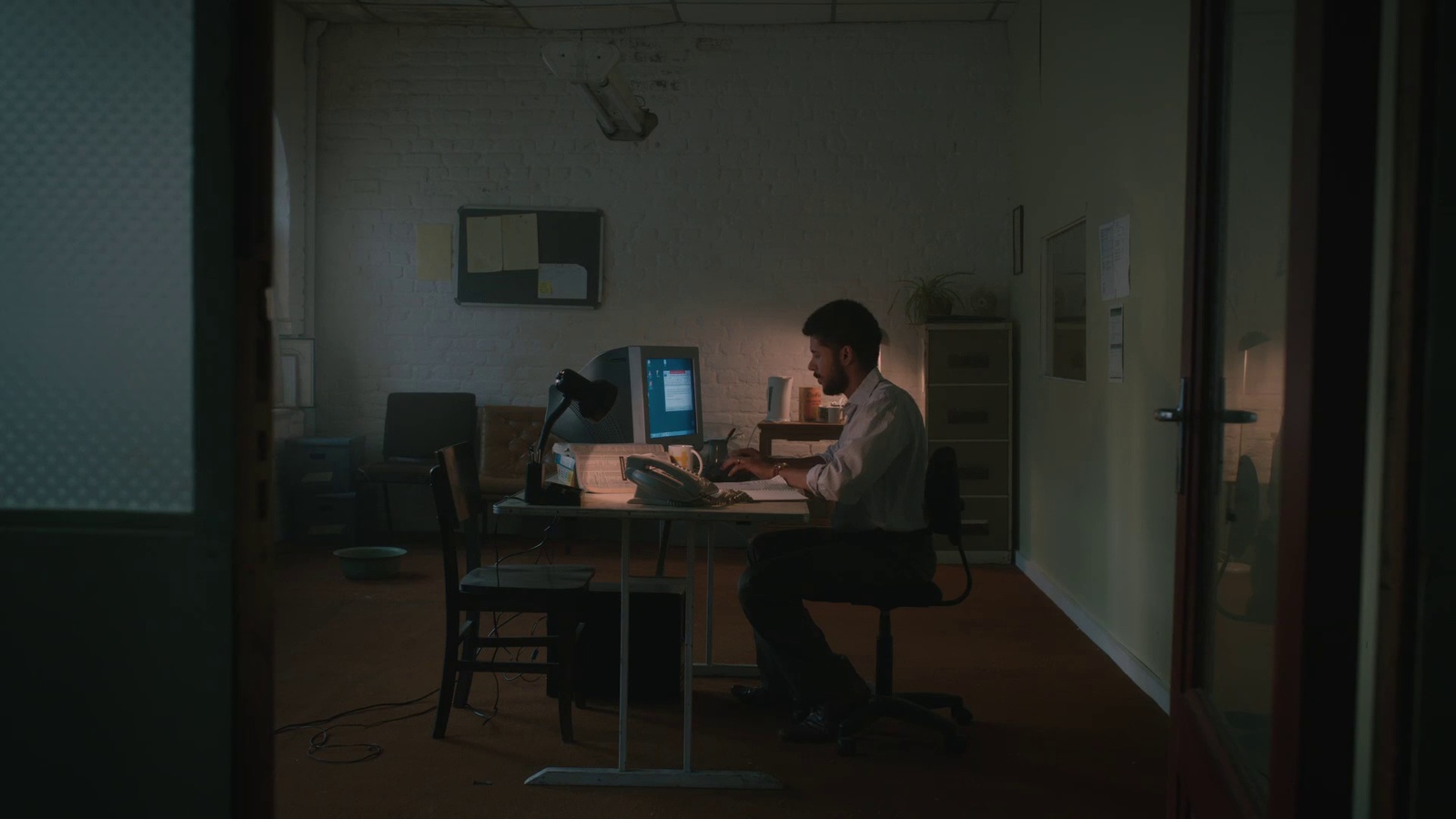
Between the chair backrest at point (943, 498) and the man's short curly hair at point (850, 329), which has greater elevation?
the man's short curly hair at point (850, 329)

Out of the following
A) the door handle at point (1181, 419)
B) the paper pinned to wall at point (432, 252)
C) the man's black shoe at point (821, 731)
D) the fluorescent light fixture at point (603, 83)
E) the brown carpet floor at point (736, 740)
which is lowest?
the brown carpet floor at point (736, 740)

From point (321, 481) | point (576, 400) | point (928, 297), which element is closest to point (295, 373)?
point (321, 481)

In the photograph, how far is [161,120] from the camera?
54.1 inches

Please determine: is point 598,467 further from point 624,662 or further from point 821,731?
point 821,731

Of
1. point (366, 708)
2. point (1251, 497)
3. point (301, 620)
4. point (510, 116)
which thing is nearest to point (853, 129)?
point (510, 116)

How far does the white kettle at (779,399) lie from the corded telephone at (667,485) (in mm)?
3339

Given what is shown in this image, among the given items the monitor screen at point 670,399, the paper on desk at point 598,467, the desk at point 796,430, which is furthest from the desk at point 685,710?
the desk at point 796,430

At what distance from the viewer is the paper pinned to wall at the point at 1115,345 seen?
415 cm

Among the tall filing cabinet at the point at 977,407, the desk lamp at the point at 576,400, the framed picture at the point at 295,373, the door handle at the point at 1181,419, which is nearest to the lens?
the door handle at the point at 1181,419

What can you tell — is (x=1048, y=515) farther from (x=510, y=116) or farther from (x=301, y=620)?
(x=510, y=116)

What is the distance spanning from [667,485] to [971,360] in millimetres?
3551

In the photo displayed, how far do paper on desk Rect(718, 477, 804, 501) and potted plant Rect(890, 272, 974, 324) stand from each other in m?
2.94

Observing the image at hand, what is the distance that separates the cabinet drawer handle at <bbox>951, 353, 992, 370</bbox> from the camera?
613 cm

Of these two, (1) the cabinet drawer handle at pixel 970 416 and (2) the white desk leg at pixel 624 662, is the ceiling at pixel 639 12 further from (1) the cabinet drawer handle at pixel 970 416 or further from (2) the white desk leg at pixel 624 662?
(2) the white desk leg at pixel 624 662
